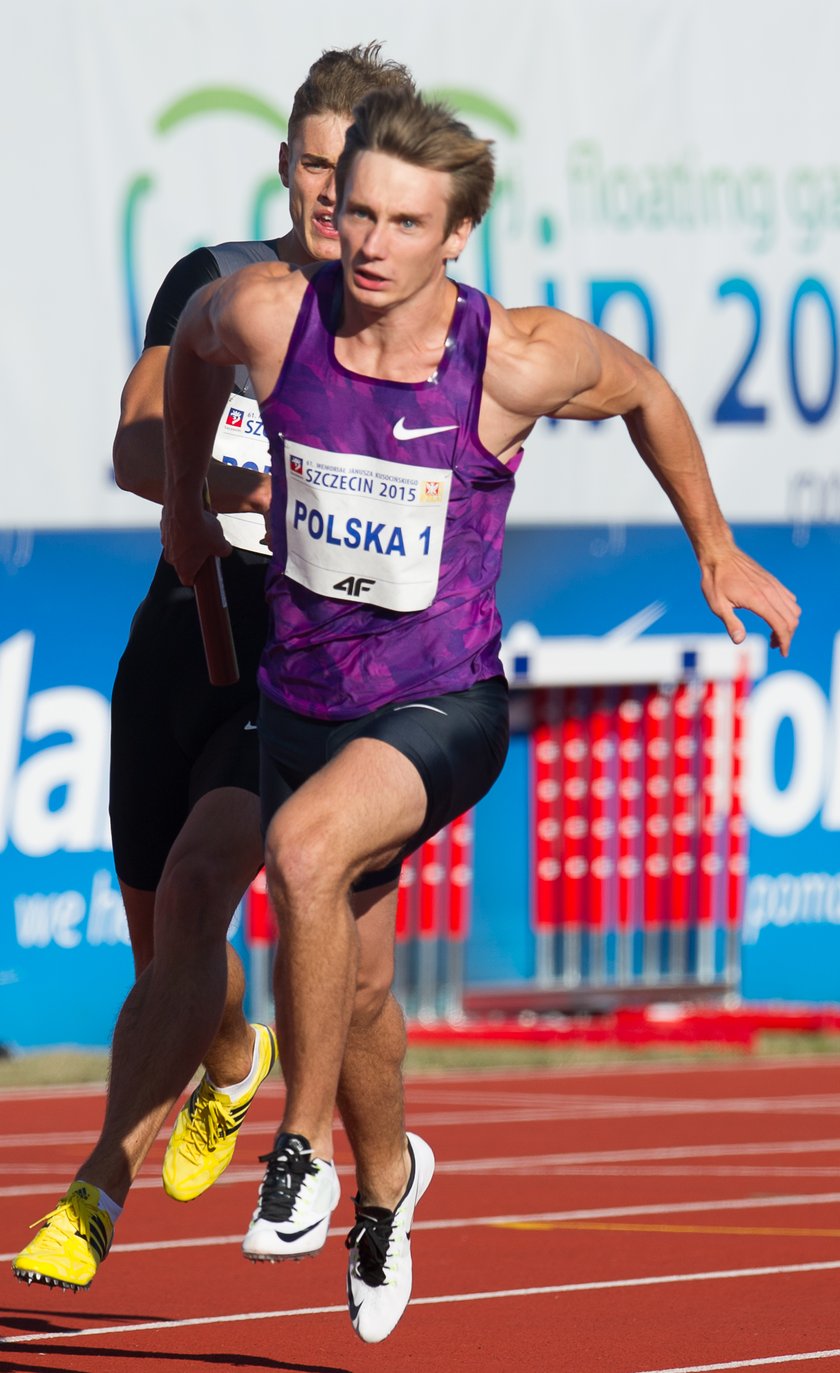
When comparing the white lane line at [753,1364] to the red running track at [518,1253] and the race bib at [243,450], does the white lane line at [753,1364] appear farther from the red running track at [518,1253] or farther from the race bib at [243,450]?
the race bib at [243,450]

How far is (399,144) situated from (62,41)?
8.30 m

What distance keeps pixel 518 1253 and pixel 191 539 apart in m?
3.02

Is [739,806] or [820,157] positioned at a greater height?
[820,157]

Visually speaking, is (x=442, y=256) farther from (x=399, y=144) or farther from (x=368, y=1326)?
(x=368, y=1326)

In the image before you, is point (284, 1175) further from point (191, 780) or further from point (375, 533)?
point (191, 780)

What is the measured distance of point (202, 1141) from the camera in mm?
5453

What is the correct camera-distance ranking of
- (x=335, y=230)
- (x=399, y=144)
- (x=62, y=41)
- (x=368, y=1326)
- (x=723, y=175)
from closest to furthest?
(x=399, y=144) < (x=368, y=1326) < (x=335, y=230) < (x=62, y=41) < (x=723, y=175)

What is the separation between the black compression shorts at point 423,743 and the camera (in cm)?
442

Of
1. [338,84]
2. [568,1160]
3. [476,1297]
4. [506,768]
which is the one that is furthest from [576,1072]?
[338,84]

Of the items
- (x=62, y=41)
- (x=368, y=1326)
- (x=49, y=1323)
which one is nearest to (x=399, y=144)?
(x=368, y=1326)

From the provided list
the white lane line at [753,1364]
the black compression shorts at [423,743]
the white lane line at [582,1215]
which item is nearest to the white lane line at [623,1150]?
the white lane line at [582,1215]

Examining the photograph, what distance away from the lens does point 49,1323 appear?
229 inches

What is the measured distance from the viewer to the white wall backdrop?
12125 millimetres

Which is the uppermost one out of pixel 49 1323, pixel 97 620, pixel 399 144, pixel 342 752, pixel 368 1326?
pixel 399 144
